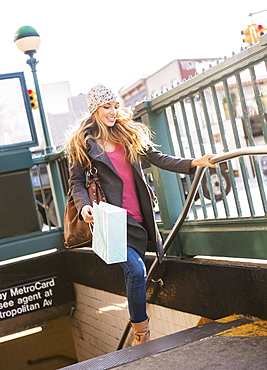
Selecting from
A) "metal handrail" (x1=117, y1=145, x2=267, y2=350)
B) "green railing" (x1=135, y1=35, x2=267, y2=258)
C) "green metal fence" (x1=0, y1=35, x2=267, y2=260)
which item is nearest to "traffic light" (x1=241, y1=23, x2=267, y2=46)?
"green metal fence" (x1=0, y1=35, x2=267, y2=260)

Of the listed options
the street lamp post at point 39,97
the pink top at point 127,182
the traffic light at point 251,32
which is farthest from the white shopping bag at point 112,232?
the traffic light at point 251,32

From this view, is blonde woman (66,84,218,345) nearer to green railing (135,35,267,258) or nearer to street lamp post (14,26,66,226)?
green railing (135,35,267,258)

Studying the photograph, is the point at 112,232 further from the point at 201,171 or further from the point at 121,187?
the point at 201,171

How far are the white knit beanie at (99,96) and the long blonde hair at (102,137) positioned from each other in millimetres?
83

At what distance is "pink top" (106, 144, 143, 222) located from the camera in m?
3.79

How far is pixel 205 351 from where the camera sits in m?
3.07

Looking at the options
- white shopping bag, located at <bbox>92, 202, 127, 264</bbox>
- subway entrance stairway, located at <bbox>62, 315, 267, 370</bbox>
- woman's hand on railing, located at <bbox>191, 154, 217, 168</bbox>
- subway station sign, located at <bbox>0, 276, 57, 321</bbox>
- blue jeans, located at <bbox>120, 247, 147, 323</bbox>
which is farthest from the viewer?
subway station sign, located at <bbox>0, 276, 57, 321</bbox>

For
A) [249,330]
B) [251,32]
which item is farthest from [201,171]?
[251,32]

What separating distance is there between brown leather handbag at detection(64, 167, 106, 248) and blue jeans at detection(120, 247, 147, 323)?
0.34 meters

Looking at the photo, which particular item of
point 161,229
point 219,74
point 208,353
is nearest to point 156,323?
point 161,229

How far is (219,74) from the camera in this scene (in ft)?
12.4

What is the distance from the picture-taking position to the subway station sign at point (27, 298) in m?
6.86

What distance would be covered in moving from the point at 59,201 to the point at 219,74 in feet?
14.1

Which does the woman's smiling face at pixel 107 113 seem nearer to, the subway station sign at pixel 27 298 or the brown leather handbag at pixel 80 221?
the brown leather handbag at pixel 80 221
